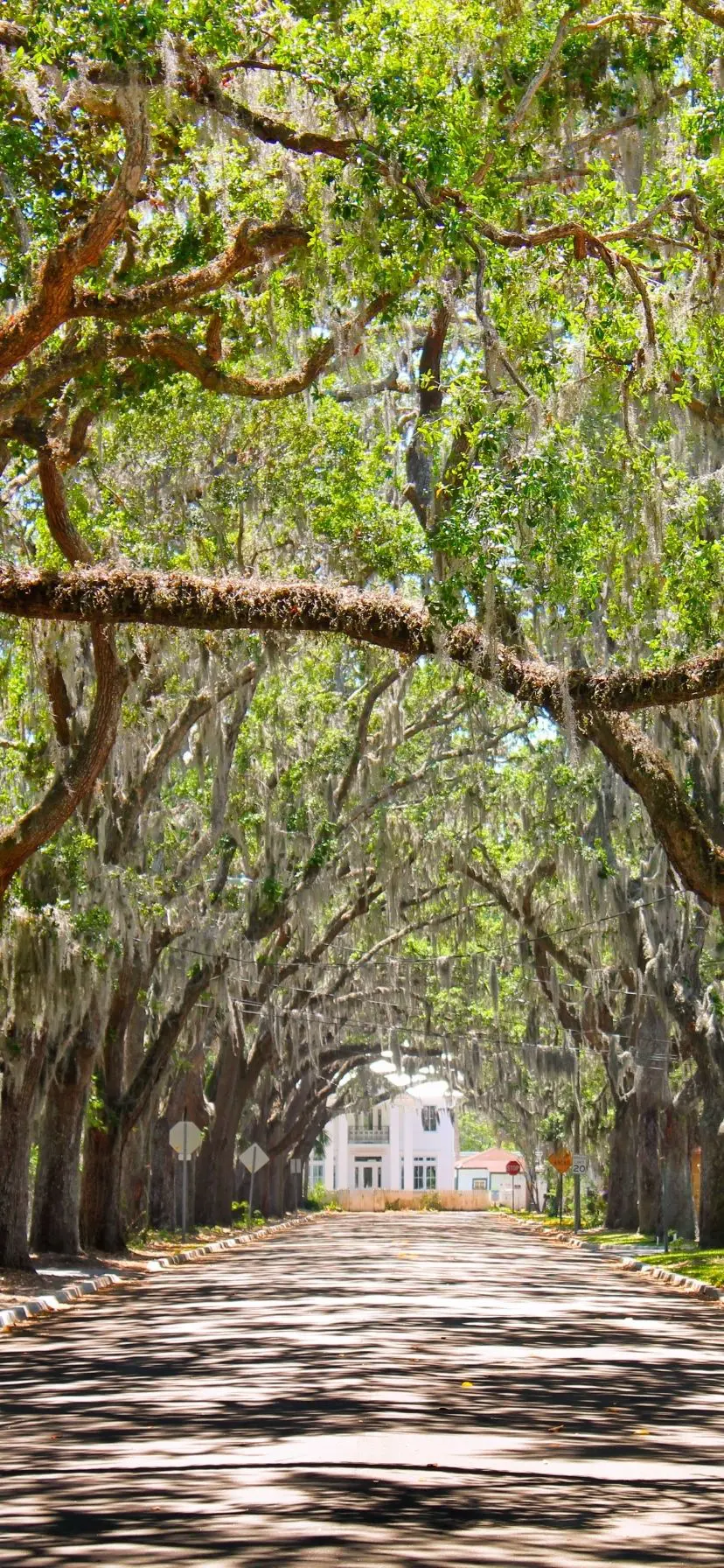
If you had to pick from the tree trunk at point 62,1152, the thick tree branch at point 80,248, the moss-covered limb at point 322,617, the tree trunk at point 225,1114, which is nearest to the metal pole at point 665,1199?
the tree trunk at point 225,1114

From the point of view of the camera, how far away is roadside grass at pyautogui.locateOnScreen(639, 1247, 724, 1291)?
22.4m

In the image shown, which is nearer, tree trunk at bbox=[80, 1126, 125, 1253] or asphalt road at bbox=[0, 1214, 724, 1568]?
asphalt road at bbox=[0, 1214, 724, 1568]

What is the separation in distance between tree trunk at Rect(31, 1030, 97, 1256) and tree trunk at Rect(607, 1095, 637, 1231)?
769 inches

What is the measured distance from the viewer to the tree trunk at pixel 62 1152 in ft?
77.7

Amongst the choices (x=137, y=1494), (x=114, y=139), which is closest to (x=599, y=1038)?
(x=114, y=139)

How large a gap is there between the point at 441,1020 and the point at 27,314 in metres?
33.9

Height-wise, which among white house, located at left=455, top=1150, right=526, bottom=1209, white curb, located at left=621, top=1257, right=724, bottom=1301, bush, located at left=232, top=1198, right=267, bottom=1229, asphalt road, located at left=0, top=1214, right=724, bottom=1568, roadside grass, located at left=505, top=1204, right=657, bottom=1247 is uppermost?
white house, located at left=455, top=1150, right=526, bottom=1209

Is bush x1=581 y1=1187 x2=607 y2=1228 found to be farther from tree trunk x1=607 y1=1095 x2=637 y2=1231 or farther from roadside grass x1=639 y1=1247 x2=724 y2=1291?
roadside grass x1=639 y1=1247 x2=724 y2=1291

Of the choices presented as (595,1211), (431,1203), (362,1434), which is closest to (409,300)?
(362,1434)

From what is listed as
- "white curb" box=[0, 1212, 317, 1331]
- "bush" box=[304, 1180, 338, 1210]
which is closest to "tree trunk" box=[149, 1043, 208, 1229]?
"white curb" box=[0, 1212, 317, 1331]

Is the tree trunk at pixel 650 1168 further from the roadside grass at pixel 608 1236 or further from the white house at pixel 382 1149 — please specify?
the white house at pixel 382 1149

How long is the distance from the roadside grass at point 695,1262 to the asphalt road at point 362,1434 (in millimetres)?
4599

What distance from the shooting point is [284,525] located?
19.2m

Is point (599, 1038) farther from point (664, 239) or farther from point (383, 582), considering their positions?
point (664, 239)
